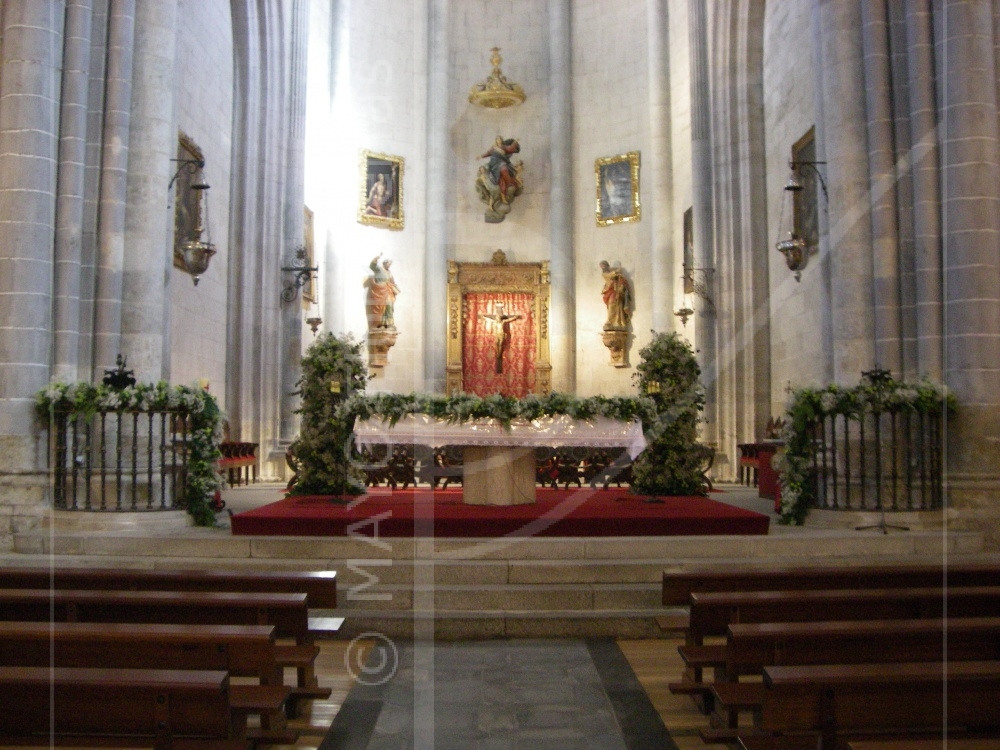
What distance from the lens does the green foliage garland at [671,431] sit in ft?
29.8

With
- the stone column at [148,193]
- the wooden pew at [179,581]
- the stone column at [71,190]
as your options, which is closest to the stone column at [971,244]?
the wooden pew at [179,581]

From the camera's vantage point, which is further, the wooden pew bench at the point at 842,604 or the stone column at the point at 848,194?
the stone column at the point at 848,194

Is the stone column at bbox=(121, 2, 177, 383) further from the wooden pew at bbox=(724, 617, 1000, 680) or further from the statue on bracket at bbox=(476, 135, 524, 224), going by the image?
the statue on bracket at bbox=(476, 135, 524, 224)

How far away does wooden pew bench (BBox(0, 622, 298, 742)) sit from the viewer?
327cm

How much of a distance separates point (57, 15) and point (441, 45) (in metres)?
12.9

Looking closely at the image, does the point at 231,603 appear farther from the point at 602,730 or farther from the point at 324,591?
the point at 602,730

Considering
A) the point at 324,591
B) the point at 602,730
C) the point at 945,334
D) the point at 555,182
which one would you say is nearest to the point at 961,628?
the point at 602,730

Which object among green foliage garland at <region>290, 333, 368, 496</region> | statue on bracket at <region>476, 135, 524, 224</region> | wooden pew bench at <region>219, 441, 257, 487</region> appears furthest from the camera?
statue on bracket at <region>476, 135, 524, 224</region>

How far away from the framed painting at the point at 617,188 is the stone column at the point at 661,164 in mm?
686

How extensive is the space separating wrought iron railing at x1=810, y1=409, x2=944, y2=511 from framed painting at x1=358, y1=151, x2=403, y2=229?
12.9 metres

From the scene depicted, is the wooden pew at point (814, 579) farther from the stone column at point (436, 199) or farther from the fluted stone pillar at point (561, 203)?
the stone column at point (436, 199)

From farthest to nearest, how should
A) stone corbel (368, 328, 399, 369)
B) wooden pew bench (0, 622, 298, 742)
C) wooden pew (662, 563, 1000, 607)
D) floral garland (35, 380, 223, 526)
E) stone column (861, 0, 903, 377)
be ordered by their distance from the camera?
stone corbel (368, 328, 399, 369), stone column (861, 0, 903, 377), floral garland (35, 380, 223, 526), wooden pew (662, 563, 1000, 607), wooden pew bench (0, 622, 298, 742)

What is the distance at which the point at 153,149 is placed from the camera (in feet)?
27.3

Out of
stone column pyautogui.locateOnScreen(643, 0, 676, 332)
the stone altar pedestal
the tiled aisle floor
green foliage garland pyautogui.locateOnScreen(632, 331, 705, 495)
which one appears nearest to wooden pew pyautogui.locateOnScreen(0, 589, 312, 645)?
the tiled aisle floor
